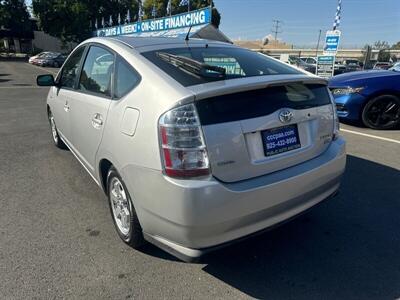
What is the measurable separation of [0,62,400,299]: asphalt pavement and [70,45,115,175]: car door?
2.13 ft

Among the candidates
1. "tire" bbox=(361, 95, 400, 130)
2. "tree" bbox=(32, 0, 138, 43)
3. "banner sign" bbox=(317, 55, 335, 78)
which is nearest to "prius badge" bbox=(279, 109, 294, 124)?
"tire" bbox=(361, 95, 400, 130)

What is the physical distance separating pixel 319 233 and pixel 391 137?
421 cm

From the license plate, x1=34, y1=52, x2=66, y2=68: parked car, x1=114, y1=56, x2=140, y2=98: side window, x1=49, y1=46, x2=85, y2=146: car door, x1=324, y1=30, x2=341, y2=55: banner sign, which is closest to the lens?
the license plate

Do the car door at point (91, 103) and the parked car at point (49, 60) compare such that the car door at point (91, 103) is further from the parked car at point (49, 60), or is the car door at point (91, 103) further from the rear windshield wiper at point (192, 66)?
the parked car at point (49, 60)

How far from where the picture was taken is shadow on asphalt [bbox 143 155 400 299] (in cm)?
243

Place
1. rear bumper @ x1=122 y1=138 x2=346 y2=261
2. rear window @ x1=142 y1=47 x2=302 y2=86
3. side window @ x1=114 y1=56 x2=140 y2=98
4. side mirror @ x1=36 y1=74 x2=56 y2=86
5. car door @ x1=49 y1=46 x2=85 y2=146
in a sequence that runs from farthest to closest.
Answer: side mirror @ x1=36 y1=74 x2=56 y2=86 → car door @ x1=49 y1=46 x2=85 y2=146 → side window @ x1=114 y1=56 x2=140 y2=98 → rear window @ x1=142 y1=47 x2=302 y2=86 → rear bumper @ x1=122 y1=138 x2=346 y2=261

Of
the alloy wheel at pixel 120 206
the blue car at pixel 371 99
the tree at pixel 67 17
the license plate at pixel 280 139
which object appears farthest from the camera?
the tree at pixel 67 17

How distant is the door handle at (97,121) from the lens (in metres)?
2.92

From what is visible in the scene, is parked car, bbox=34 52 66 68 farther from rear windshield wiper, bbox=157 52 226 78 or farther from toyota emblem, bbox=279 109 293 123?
toyota emblem, bbox=279 109 293 123

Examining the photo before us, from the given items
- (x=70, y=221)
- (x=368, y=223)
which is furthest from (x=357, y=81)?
(x=70, y=221)

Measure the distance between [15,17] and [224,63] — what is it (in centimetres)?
5971

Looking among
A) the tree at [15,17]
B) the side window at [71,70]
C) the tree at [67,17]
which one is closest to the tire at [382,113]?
the side window at [71,70]

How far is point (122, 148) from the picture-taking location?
252 centimetres

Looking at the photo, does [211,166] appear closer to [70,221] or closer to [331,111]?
[331,111]
